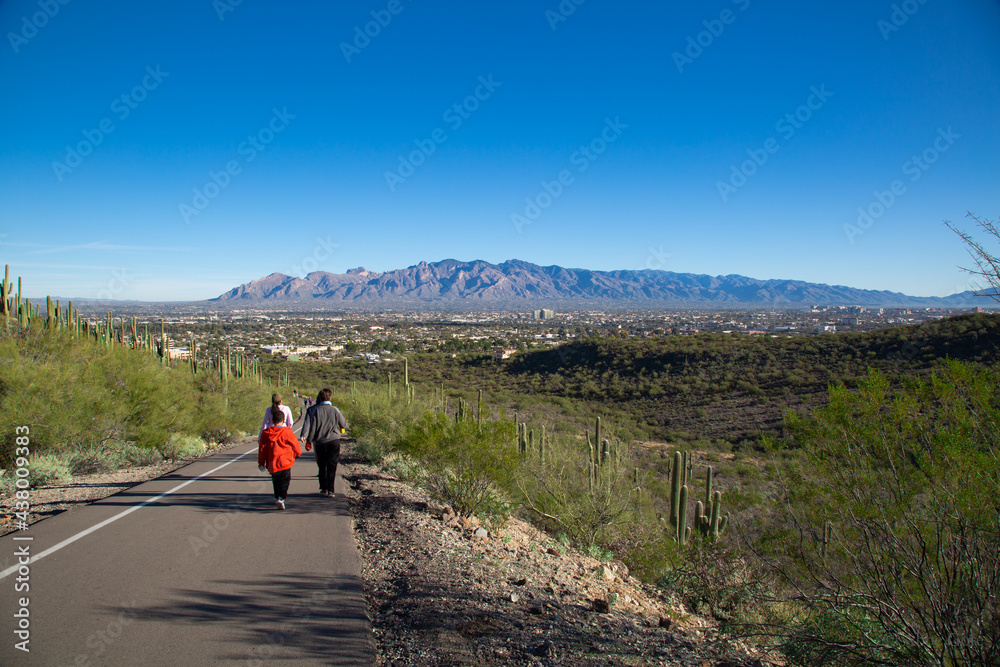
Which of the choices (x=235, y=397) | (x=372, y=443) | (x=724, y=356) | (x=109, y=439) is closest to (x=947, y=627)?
(x=372, y=443)

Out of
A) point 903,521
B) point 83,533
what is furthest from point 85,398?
point 903,521

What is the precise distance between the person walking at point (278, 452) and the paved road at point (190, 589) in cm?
37

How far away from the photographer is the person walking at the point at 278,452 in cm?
764

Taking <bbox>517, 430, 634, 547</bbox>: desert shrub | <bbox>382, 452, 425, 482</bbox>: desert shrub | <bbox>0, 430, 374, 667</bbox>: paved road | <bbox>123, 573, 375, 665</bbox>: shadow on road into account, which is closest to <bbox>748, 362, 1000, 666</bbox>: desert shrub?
<bbox>123, 573, 375, 665</bbox>: shadow on road

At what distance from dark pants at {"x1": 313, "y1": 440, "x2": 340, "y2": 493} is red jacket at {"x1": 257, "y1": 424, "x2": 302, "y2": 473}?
638 mm

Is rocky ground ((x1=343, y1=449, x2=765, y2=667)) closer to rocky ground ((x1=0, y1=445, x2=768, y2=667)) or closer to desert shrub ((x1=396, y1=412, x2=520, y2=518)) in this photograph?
rocky ground ((x1=0, y1=445, x2=768, y2=667))

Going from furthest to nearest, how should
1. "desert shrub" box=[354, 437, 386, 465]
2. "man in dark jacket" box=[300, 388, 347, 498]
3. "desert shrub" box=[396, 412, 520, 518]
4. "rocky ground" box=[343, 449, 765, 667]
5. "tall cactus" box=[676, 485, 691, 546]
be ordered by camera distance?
"desert shrub" box=[354, 437, 386, 465] < "tall cactus" box=[676, 485, 691, 546] < "man in dark jacket" box=[300, 388, 347, 498] < "desert shrub" box=[396, 412, 520, 518] < "rocky ground" box=[343, 449, 765, 667]

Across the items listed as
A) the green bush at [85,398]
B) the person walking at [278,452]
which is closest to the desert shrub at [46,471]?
the green bush at [85,398]

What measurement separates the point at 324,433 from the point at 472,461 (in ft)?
7.85

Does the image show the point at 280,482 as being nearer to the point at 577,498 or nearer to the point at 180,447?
the point at 577,498

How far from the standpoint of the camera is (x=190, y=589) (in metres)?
4.75

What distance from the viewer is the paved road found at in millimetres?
3721

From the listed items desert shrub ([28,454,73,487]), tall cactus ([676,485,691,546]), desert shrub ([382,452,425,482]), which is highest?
desert shrub ([28,454,73,487])

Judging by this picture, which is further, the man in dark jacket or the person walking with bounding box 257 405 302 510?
the man in dark jacket
